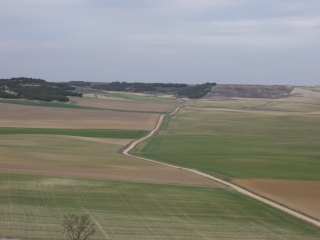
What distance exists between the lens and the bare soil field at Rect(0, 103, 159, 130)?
223 ft

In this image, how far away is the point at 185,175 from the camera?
113ft

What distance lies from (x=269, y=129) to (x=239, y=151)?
881 inches

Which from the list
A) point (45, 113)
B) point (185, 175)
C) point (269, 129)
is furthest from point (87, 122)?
point (185, 175)

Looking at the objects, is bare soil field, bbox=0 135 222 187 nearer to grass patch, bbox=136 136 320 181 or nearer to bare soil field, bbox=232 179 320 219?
bare soil field, bbox=232 179 320 219

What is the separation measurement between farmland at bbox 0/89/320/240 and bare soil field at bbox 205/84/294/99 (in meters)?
77.3

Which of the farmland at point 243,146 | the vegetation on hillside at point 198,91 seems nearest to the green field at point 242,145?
the farmland at point 243,146

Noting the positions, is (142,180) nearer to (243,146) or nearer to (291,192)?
(291,192)

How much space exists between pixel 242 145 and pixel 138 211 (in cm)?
2951

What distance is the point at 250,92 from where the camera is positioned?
492 ft

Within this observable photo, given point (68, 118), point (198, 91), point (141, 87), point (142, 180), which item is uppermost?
point (198, 91)

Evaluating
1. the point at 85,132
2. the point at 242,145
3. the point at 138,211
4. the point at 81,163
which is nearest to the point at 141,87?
the point at 85,132

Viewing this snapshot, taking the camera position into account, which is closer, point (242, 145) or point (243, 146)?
point (243, 146)

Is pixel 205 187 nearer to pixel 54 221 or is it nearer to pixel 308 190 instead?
pixel 308 190

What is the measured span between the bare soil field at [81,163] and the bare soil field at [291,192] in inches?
92.7
